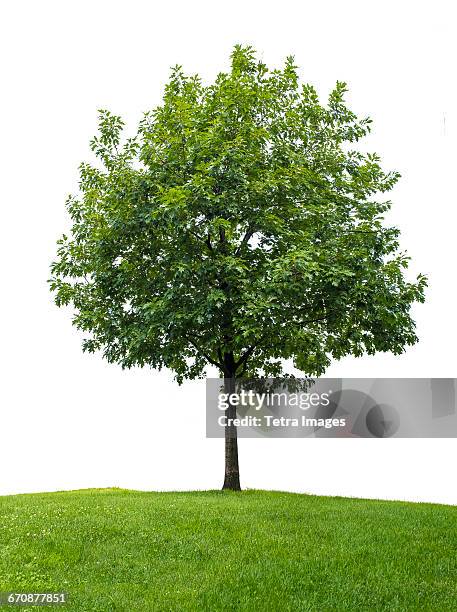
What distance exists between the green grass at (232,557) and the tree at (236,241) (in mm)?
6324

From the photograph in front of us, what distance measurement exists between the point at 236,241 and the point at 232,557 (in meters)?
12.5

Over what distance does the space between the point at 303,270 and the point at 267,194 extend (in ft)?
12.4

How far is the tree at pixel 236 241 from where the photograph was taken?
21.3 meters

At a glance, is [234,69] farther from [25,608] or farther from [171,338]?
[25,608]

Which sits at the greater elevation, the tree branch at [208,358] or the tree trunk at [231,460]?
the tree branch at [208,358]

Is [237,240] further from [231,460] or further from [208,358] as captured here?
[231,460]

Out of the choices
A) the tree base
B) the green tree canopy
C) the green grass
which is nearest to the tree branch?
the green tree canopy

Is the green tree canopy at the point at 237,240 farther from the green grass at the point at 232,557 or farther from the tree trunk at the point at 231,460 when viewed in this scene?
the green grass at the point at 232,557

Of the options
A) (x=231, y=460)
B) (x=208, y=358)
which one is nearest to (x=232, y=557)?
(x=231, y=460)

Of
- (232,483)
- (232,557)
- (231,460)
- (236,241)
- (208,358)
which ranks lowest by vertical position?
(232,557)

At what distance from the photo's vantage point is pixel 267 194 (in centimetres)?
2209

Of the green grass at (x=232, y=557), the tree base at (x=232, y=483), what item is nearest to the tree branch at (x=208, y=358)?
the tree base at (x=232, y=483)

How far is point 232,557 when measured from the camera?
13.4 m

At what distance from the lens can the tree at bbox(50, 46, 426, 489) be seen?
21266 millimetres
